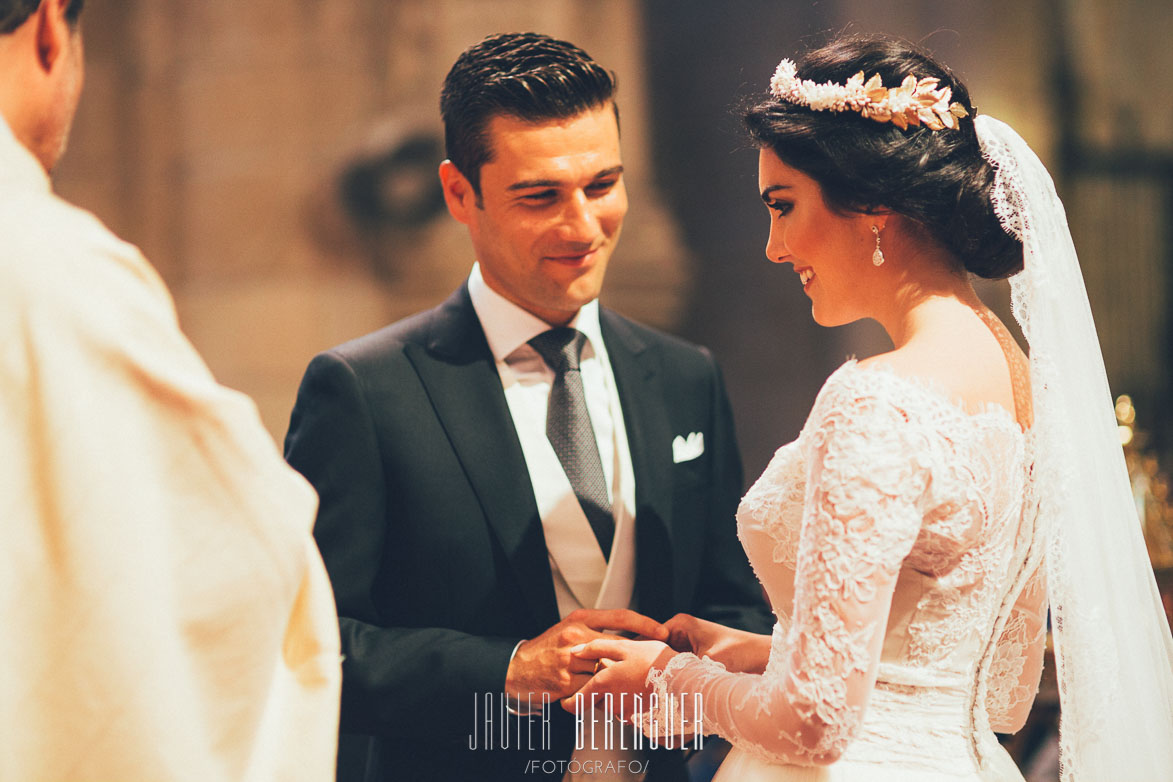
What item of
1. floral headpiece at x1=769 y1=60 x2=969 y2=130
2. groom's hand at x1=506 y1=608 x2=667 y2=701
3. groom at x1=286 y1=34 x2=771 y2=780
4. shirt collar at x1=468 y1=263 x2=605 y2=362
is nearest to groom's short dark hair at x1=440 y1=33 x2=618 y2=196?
groom at x1=286 y1=34 x2=771 y2=780

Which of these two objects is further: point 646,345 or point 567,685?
point 646,345

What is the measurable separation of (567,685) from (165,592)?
3.02 ft

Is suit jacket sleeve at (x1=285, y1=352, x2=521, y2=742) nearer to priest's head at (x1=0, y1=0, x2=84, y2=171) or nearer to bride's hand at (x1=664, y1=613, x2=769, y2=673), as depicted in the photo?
bride's hand at (x1=664, y1=613, x2=769, y2=673)

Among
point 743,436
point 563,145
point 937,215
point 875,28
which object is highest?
point 875,28

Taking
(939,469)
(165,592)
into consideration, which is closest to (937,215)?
(939,469)

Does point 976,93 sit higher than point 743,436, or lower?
higher

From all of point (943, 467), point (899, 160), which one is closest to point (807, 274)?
point (899, 160)

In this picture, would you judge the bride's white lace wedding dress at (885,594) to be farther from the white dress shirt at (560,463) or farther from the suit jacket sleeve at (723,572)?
the suit jacket sleeve at (723,572)

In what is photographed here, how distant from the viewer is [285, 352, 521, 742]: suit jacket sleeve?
76.9 inches

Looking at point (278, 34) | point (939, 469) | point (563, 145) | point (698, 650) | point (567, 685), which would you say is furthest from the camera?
point (278, 34)

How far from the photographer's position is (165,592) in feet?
3.70

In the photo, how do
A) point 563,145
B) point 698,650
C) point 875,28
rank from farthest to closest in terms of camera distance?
point 875,28, point 563,145, point 698,650

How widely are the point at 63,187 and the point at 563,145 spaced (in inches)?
132

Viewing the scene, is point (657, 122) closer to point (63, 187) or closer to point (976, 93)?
point (976, 93)
